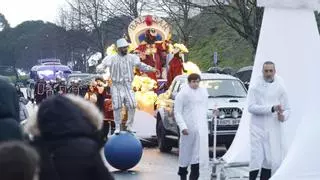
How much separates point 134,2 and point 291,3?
44.0 metres

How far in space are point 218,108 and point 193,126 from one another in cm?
469

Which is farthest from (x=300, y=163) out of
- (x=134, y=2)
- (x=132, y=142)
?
(x=134, y=2)

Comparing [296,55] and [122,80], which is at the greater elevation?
[296,55]

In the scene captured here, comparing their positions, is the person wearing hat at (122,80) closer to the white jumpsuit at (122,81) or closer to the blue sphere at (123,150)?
the white jumpsuit at (122,81)

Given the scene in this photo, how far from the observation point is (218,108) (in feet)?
53.9

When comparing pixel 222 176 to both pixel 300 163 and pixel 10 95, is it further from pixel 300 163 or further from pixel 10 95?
pixel 10 95

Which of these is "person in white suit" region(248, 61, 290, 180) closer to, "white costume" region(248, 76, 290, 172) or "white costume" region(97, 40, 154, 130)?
"white costume" region(248, 76, 290, 172)

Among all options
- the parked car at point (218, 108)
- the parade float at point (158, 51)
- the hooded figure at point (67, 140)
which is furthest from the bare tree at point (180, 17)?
the hooded figure at point (67, 140)

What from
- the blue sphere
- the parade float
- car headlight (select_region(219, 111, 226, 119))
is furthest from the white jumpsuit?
the parade float

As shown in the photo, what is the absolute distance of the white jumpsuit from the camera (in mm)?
17328

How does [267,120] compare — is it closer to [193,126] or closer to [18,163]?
[193,126]

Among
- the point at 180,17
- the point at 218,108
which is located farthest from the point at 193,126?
the point at 180,17

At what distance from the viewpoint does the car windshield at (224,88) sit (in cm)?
1775

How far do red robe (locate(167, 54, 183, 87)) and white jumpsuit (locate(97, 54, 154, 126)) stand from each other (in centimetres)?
822
